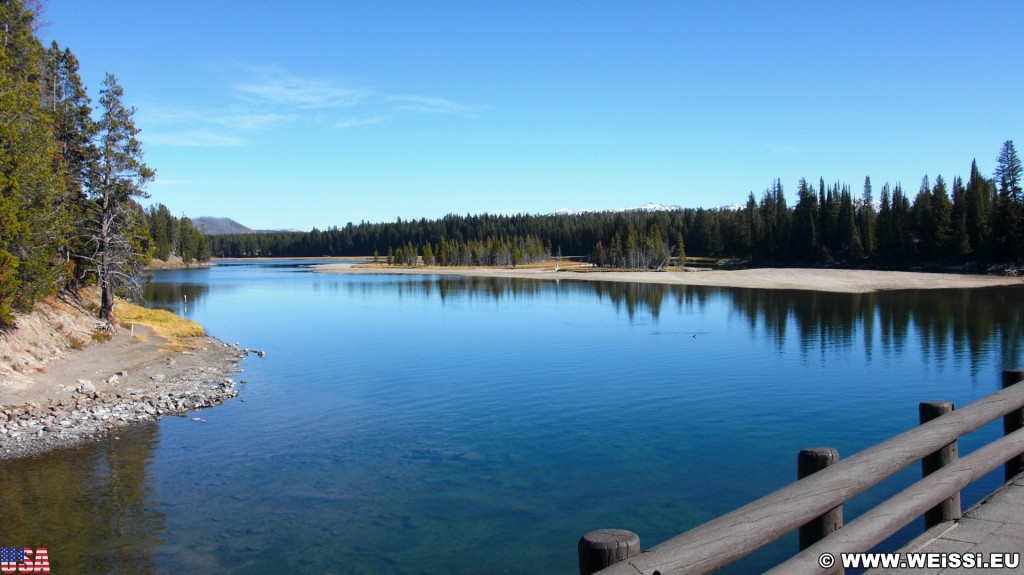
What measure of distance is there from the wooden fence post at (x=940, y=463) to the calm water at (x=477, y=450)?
220 inches

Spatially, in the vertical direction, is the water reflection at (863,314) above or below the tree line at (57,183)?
below

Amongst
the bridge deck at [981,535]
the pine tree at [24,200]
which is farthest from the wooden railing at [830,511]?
the pine tree at [24,200]

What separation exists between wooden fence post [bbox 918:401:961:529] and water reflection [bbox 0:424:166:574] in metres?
11.7

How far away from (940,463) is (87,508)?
15560 millimetres

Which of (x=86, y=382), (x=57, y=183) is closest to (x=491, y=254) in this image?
(x=57, y=183)

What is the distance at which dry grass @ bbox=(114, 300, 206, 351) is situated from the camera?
40122 mm

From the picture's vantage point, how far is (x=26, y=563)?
12.2 meters

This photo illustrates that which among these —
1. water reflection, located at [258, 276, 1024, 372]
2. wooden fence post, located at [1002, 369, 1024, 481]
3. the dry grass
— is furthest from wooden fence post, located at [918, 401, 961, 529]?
the dry grass

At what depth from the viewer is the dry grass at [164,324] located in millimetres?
40122

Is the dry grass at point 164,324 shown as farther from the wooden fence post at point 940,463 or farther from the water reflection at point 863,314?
the wooden fence post at point 940,463

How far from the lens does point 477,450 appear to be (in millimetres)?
18469

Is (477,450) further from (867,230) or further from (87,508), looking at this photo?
(867,230)

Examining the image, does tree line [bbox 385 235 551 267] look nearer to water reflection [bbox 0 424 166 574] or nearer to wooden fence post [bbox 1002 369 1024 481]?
water reflection [bbox 0 424 166 574]

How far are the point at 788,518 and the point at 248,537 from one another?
11.6 metres
